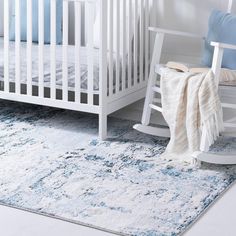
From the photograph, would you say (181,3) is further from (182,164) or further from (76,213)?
(76,213)

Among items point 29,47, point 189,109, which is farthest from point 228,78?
point 29,47

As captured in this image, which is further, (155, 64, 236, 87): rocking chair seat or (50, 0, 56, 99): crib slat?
(50, 0, 56, 99): crib slat

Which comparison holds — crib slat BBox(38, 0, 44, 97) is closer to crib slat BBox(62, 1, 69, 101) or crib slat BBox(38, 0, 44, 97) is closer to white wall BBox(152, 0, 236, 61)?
crib slat BBox(62, 1, 69, 101)

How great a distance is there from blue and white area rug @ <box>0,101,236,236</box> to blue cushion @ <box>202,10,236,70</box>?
1.44 feet

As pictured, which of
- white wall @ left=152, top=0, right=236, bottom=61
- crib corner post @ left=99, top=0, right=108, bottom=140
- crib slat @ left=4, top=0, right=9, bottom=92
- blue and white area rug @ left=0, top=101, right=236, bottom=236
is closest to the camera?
blue and white area rug @ left=0, top=101, right=236, bottom=236

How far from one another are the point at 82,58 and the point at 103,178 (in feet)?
3.15

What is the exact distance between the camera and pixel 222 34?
11.4ft

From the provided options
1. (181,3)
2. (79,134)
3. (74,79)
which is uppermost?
(181,3)

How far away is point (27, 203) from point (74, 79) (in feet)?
3.60

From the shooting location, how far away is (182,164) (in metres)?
3.01

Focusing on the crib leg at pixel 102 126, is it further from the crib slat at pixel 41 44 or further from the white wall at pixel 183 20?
the white wall at pixel 183 20

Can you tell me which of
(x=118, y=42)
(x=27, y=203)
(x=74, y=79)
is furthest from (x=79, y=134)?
(x=27, y=203)

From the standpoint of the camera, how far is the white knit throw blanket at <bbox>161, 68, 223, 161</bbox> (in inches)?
116

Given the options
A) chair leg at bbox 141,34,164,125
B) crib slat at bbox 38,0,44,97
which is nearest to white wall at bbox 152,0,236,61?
chair leg at bbox 141,34,164,125
